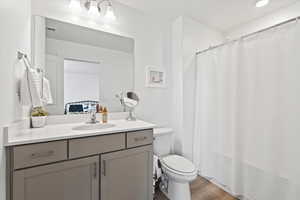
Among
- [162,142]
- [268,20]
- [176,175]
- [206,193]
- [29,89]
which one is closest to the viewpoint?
[29,89]

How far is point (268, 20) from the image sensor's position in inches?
79.4

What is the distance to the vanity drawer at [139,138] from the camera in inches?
49.0

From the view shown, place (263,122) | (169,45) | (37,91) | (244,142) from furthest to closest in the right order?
(169,45) < (244,142) < (263,122) < (37,91)

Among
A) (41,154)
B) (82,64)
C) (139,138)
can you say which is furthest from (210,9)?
(41,154)

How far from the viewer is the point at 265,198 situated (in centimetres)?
147

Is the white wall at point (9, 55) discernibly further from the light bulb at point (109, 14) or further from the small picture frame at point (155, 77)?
the small picture frame at point (155, 77)

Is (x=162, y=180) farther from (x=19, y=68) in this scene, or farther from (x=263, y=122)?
(x=19, y=68)

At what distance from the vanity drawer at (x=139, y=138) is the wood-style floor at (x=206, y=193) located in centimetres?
85

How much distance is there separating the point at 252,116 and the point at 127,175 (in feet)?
4.82

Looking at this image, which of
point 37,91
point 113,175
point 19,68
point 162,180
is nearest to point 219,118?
point 162,180

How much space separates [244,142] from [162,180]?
3.55ft

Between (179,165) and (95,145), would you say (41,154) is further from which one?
(179,165)

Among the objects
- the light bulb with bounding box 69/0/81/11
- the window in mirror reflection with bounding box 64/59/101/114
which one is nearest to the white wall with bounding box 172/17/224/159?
the window in mirror reflection with bounding box 64/59/101/114

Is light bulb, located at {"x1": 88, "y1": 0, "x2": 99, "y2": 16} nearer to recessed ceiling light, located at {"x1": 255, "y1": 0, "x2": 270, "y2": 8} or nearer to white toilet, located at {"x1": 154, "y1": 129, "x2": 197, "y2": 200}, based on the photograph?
white toilet, located at {"x1": 154, "y1": 129, "x2": 197, "y2": 200}
